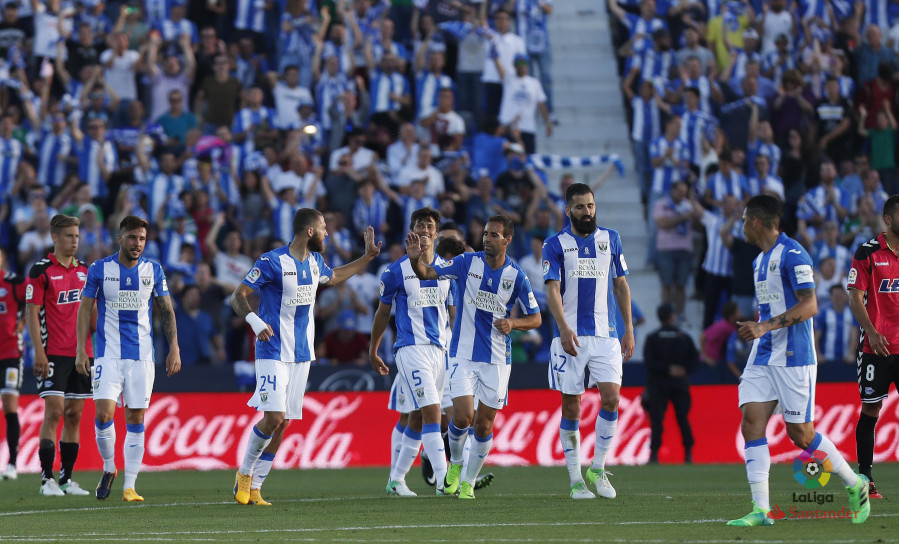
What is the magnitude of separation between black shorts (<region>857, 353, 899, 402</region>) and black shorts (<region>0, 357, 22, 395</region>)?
9.03 m

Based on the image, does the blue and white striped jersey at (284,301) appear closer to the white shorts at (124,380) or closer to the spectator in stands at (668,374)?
the white shorts at (124,380)

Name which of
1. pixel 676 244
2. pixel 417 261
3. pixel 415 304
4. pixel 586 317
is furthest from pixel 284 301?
pixel 676 244

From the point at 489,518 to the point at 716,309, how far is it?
37.8ft

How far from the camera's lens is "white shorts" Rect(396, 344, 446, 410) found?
39.2 feet

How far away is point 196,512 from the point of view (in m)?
10.7

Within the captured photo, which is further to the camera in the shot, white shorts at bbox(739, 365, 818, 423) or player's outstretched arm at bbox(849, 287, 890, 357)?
player's outstretched arm at bbox(849, 287, 890, 357)

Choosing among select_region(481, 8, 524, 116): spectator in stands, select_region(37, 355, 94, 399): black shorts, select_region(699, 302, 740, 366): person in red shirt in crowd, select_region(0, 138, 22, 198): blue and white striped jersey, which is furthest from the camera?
select_region(481, 8, 524, 116): spectator in stands

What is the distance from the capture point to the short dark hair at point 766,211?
29.6ft

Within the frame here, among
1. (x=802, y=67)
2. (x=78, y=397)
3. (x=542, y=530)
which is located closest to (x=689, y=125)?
(x=802, y=67)

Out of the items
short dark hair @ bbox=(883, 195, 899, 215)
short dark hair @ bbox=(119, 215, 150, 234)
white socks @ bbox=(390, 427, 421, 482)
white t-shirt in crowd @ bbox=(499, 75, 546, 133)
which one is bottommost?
white socks @ bbox=(390, 427, 421, 482)

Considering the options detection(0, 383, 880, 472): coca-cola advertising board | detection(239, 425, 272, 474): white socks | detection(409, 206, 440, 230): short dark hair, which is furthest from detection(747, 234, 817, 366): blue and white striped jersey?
detection(0, 383, 880, 472): coca-cola advertising board

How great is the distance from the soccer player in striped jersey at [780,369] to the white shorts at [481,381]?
299 centimetres

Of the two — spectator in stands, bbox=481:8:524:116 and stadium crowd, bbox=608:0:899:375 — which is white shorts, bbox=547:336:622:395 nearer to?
stadium crowd, bbox=608:0:899:375

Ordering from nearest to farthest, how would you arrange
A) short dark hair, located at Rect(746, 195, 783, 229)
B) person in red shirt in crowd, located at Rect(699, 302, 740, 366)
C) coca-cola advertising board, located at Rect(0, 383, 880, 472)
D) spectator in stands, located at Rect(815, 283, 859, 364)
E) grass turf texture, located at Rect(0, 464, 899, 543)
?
grass turf texture, located at Rect(0, 464, 899, 543) < short dark hair, located at Rect(746, 195, 783, 229) < coca-cola advertising board, located at Rect(0, 383, 880, 472) < person in red shirt in crowd, located at Rect(699, 302, 740, 366) < spectator in stands, located at Rect(815, 283, 859, 364)
